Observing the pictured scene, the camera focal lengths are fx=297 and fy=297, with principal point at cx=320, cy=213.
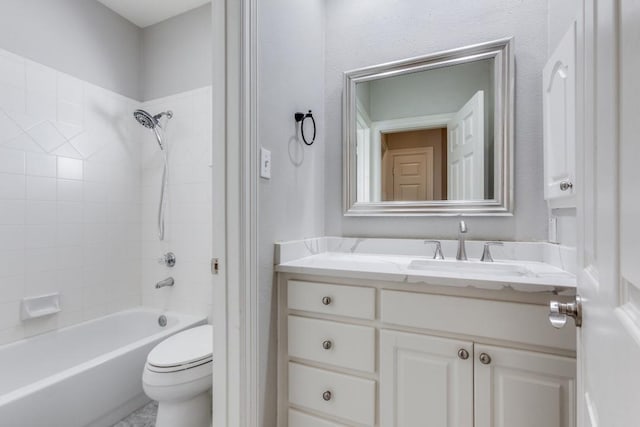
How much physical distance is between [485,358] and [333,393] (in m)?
0.57

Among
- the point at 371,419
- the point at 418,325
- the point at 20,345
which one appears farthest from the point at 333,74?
the point at 20,345

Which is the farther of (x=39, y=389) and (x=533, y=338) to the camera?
(x=39, y=389)

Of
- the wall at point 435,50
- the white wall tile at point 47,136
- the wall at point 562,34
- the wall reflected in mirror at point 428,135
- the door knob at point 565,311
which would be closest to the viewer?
the door knob at point 565,311

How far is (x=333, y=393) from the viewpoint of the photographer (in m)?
1.16

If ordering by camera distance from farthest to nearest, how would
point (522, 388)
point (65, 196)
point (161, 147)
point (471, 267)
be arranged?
point (161, 147) → point (65, 196) → point (471, 267) → point (522, 388)

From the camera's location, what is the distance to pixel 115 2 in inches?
84.8

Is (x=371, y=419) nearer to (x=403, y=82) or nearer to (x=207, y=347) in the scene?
(x=207, y=347)

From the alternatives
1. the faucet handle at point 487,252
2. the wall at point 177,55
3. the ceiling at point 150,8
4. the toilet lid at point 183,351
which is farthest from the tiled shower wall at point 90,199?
the faucet handle at point 487,252

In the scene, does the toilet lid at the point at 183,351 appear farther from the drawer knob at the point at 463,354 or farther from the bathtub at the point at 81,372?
the drawer knob at the point at 463,354

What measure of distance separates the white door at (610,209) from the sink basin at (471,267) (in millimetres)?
638

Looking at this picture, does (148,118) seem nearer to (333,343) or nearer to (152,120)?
(152,120)

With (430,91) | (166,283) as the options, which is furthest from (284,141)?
(166,283)

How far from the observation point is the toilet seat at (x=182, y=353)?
52.6 inches

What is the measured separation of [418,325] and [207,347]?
1080mm
